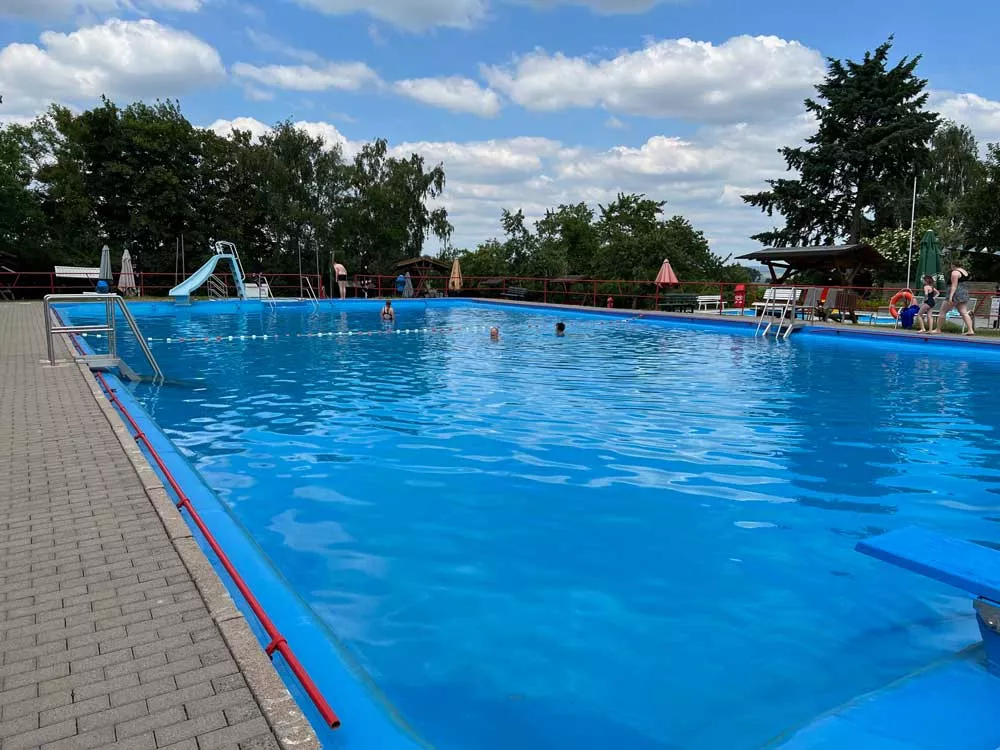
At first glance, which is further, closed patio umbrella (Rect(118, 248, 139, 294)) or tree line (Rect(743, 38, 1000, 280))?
tree line (Rect(743, 38, 1000, 280))

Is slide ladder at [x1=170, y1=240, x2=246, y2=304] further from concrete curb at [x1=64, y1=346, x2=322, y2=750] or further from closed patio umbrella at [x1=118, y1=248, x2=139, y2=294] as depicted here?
concrete curb at [x1=64, y1=346, x2=322, y2=750]

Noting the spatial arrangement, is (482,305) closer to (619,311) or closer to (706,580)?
(619,311)

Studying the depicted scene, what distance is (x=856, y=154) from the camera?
38625 mm

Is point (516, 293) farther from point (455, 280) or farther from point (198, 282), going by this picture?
point (198, 282)

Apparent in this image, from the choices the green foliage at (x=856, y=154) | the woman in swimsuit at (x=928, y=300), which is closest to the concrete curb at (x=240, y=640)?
the woman in swimsuit at (x=928, y=300)

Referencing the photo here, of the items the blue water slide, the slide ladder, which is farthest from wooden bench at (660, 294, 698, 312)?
the blue water slide

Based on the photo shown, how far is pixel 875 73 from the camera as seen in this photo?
39.0 metres

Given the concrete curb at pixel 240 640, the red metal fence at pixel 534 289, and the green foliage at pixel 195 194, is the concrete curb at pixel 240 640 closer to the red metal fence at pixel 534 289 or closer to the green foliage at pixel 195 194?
the red metal fence at pixel 534 289

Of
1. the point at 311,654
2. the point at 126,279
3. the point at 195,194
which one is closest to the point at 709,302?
the point at 126,279

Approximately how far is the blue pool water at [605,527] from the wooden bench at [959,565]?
1.63 feet

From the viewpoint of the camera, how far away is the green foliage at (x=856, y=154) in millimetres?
38031

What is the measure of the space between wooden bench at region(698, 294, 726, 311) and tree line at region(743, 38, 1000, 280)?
37.7 ft

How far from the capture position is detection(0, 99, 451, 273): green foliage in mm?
36188

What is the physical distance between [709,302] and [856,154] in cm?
1957
